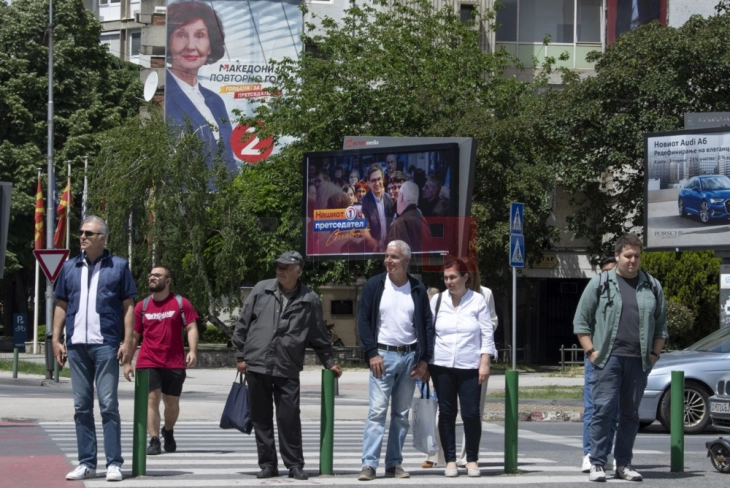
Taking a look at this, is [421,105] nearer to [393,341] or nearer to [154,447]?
[154,447]

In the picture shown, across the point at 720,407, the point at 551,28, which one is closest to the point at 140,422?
the point at 720,407

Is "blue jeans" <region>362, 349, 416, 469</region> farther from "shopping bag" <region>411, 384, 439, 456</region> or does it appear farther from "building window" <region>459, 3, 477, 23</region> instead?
"building window" <region>459, 3, 477, 23</region>

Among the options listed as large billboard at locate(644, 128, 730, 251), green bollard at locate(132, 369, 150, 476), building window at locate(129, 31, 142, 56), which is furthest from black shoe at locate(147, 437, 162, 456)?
building window at locate(129, 31, 142, 56)

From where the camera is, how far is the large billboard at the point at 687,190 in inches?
973

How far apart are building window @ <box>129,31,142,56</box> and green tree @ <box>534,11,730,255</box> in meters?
42.3

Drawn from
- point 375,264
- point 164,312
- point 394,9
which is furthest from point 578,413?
point 394,9

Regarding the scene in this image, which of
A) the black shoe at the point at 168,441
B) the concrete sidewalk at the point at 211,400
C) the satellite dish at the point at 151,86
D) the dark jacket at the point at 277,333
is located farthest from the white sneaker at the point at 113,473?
the satellite dish at the point at 151,86

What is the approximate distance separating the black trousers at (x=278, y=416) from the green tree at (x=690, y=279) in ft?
93.6

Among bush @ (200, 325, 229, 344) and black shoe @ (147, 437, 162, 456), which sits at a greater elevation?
black shoe @ (147, 437, 162, 456)

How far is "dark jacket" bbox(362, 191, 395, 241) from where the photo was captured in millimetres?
26578

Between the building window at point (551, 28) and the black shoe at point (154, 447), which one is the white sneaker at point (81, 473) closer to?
the black shoe at point (154, 447)

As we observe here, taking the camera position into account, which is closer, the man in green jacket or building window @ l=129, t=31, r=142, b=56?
the man in green jacket

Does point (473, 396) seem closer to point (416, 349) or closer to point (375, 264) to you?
point (416, 349)

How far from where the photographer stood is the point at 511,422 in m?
10.8
